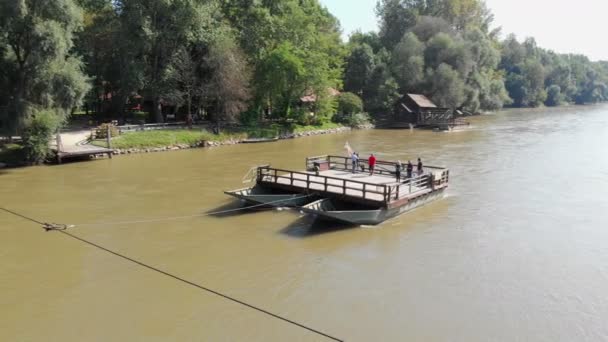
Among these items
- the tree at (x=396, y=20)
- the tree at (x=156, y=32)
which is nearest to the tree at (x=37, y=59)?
the tree at (x=156, y=32)

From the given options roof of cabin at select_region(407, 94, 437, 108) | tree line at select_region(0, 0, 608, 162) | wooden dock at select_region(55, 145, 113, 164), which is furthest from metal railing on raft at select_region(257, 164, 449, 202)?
roof of cabin at select_region(407, 94, 437, 108)

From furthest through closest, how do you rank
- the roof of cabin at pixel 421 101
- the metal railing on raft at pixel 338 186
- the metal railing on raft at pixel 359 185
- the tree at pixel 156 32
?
1. the roof of cabin at pixel 421 101
2. the tree at pixel 156 32
3. the metal railing on raft at pixel 359 185
4. the metal railing on raft at pixel 338 186

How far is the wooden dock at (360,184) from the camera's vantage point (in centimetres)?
1822

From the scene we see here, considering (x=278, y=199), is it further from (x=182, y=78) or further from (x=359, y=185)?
(x=182, y=78)

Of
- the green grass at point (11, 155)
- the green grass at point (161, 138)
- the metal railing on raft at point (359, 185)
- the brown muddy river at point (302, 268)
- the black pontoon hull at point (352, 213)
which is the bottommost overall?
the brown muddy river at point (302, 268)

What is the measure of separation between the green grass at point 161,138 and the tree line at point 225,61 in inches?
162

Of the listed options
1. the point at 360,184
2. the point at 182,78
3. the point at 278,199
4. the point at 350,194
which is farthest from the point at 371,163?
the point at 182,78

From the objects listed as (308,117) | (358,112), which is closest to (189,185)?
(308,117)

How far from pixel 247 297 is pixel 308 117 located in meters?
49.0

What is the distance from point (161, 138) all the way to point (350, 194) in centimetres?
2776

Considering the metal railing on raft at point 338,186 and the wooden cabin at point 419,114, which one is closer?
the metal railing on raft at point 338,186

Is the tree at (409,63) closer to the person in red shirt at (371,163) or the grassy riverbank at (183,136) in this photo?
the grassy riverbank at (183,136)

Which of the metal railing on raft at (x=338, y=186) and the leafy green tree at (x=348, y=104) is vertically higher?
the leafy green tree at (x=348, y=104)

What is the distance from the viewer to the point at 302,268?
45.6ft
